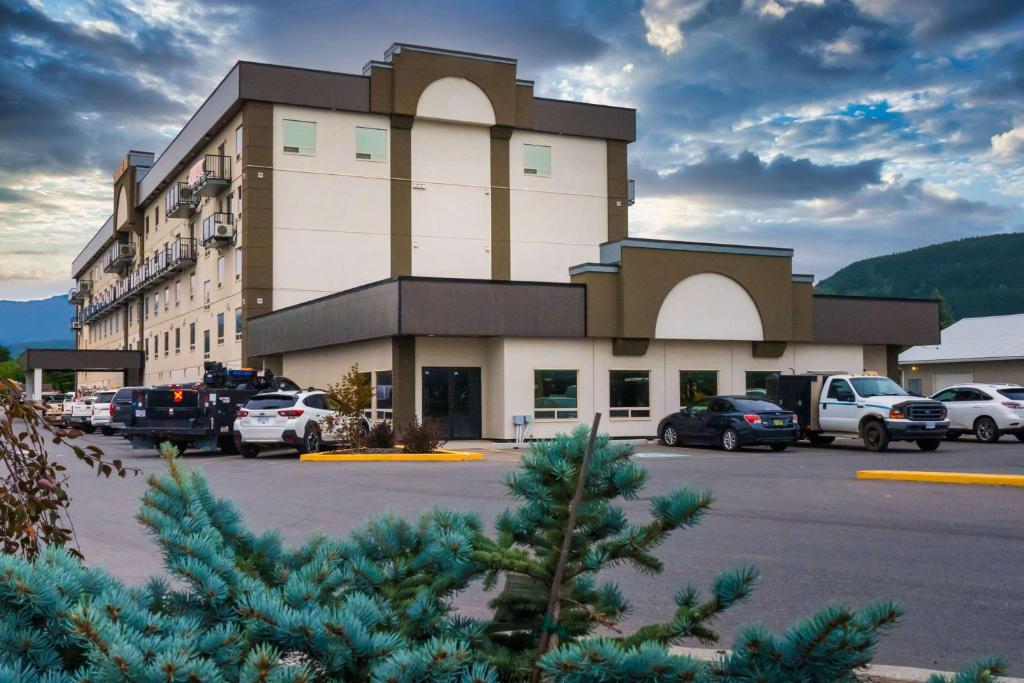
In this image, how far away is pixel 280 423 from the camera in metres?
28.2

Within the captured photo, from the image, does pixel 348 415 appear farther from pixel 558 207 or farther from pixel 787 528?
pixel 558 207

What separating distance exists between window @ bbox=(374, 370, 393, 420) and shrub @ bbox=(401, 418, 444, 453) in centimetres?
637

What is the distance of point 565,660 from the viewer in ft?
7.77

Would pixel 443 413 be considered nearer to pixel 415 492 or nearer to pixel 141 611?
pixel 415 492

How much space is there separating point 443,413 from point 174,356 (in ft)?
104

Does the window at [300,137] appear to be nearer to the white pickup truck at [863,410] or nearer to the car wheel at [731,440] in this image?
the white pickup truck at [863,410]

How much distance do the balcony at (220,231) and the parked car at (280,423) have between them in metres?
20.6

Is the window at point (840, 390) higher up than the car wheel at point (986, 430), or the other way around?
the window at point (840, 390)

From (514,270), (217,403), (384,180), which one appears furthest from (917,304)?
(217,403)

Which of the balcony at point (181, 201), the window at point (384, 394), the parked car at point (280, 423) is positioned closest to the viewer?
the parked car at point (280, 423)

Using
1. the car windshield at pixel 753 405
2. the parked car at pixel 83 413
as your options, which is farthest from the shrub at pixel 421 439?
the parked car at pixel 83 413

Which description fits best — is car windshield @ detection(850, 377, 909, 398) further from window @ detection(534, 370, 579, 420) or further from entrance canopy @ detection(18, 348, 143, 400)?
entrance canopy @ detection(18, 348, 143, 400)

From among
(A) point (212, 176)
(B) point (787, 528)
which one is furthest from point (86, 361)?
(B) point (787, 528)

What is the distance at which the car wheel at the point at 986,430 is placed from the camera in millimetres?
32188
